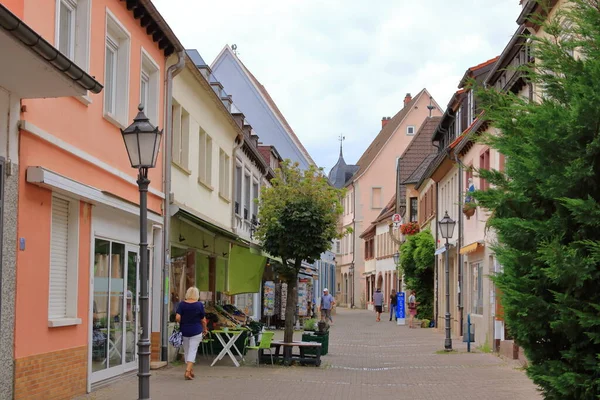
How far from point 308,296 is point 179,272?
850 inches

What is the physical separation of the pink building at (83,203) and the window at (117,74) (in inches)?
0.6

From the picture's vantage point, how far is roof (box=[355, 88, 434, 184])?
6838 cm

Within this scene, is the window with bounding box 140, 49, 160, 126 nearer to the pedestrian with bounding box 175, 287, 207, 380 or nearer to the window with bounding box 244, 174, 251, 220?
the pedestrian with bounding box 175, 287, 207, 380

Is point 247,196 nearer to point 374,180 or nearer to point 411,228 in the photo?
point 411,228

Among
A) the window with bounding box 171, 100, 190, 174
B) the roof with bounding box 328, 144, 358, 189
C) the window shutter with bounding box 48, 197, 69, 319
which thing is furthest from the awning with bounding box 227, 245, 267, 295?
the roof with bounding box 328, 144, 358, 189

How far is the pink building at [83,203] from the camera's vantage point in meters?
10.6

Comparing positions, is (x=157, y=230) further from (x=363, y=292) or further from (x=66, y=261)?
(x=363, y=292)

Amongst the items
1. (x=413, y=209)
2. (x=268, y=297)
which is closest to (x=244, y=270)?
(x=268, y=297)

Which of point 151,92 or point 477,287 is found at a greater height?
point 151,92

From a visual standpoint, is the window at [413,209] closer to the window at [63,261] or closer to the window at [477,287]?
the window at [477,287]

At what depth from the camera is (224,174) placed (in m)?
26.0

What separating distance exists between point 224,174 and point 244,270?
5492 mm

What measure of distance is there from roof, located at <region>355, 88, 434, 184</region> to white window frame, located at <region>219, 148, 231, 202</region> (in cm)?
4211

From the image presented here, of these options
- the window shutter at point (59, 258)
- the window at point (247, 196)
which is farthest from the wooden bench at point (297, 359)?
the window at point (247, 196)
